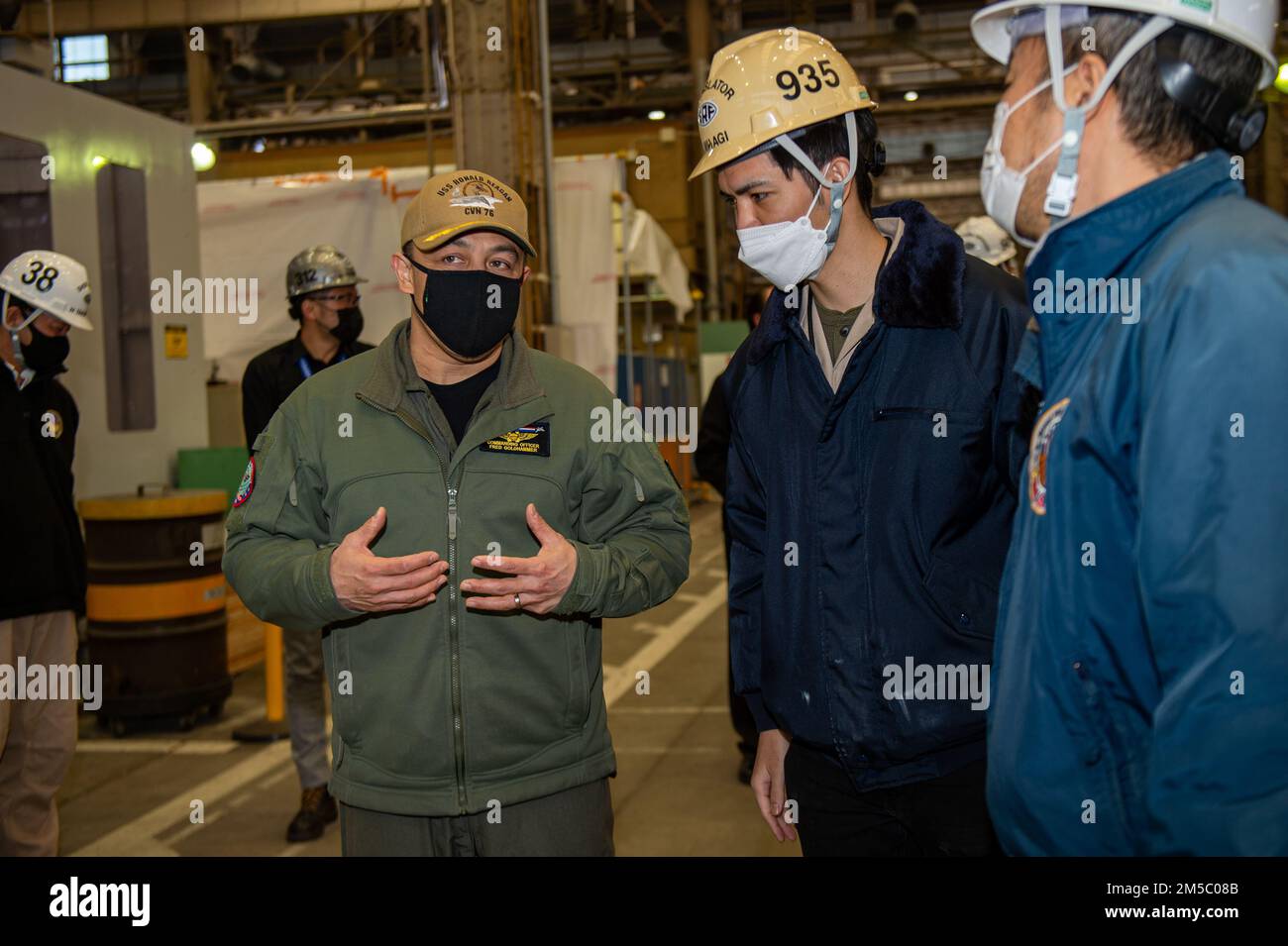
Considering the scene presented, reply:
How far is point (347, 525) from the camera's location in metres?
2.58

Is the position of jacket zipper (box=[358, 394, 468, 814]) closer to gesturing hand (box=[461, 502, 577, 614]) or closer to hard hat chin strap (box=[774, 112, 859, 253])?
gesturing hand (box=[461, 502, 577, 614])

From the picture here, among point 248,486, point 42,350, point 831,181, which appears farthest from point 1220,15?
point 42,350

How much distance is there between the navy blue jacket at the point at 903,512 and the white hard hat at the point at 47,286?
3084mm

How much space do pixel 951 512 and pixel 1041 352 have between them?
0.74m

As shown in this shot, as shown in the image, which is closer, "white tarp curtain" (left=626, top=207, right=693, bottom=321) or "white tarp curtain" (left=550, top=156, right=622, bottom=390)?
"white tarp curtain" (left=550, top=156, right=622, bottom=390)

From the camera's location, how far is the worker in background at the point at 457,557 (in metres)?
2.48

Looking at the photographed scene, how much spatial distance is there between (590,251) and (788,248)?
26.6 feet

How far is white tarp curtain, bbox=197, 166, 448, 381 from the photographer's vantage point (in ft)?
32.2

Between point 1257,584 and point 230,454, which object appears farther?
point 230,454

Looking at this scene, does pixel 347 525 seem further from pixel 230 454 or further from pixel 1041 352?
pixel 230 454

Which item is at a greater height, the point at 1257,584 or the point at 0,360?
the point at 0,360

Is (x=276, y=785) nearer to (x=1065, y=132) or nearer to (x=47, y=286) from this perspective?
(x=47, y=286)

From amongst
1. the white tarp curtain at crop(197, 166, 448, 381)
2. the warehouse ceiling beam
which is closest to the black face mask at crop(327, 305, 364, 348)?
the white tarp curtain at crop(197, 166, 448, 381)

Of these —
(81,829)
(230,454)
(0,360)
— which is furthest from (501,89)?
(81,829)
